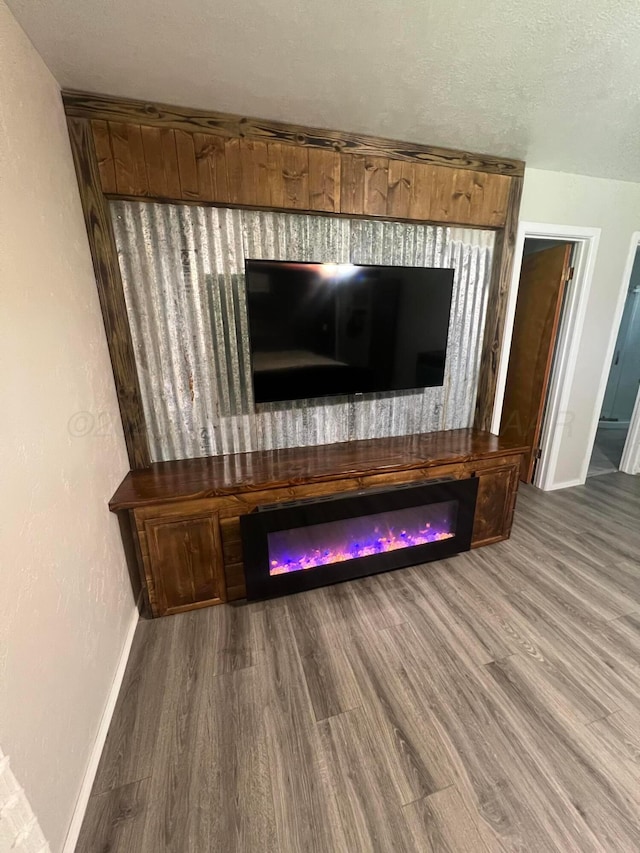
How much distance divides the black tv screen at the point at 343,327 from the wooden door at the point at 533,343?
128cm

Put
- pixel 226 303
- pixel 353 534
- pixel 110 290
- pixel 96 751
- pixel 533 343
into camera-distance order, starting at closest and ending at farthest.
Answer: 1. pixel 96 751
2. pixel 110 290
3. pixel 226 303
4. pixel 353 534
5. pixel 533 343

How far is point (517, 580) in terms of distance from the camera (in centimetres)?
205

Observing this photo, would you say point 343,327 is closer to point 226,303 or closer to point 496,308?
point 226,303

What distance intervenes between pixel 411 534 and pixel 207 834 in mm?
1551

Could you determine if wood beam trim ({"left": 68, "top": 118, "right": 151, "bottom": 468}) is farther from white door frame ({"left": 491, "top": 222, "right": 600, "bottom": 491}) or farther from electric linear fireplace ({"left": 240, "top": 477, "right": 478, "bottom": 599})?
white door frame ({"left": 491, "top": 222, "right": 600, "bottom": 491})

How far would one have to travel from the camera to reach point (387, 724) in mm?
1313

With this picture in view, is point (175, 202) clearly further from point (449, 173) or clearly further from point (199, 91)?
point (449, 173)

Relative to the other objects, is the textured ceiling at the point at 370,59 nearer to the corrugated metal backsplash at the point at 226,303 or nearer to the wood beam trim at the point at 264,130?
the wood beam trim at the point at 264,130

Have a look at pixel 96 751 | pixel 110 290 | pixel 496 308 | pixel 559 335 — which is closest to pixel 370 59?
pixel 110 290

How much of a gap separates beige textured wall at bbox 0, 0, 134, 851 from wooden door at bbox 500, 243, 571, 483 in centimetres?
312

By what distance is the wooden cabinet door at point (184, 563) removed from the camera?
5.47 ft

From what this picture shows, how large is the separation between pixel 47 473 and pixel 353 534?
1509 mm

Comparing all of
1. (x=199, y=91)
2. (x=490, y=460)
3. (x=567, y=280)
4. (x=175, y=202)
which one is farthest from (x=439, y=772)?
(x=567, y=280)

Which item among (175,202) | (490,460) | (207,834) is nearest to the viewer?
(207,834)
